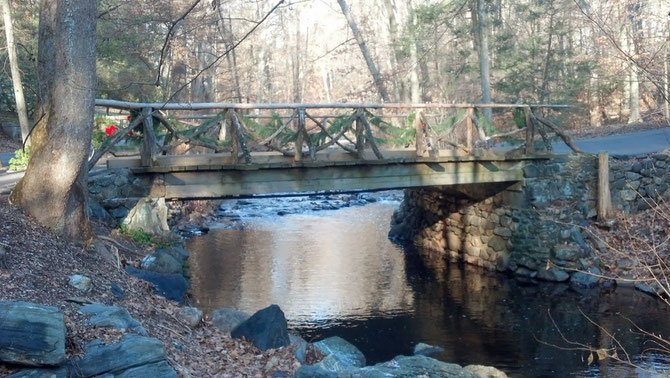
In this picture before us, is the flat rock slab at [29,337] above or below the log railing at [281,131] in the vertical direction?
below

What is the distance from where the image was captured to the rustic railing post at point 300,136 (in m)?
11.9

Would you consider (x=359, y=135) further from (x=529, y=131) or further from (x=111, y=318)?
(x=111, y=318)

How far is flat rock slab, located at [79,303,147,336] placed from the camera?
20.8 feet

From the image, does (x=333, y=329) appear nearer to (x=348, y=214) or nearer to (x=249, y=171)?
(x=249, y=171)

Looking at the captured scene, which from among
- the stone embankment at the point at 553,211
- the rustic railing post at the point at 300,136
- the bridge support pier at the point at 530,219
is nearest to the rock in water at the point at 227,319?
the rustic railing post at the point at 300,136

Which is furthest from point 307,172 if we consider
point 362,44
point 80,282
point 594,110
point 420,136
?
point 594,110

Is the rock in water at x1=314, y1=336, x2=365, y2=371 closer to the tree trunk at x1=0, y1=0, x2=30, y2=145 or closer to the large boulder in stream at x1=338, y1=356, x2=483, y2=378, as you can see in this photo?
the large boulder in stream at x1=338, y1=356, x2=483, y2=378

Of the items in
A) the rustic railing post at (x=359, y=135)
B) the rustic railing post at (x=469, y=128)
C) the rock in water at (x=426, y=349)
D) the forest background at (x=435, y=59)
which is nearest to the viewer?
the rock in water at (x=426, y=349)

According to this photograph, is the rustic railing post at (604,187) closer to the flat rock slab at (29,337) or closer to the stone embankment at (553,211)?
the stone embankment at (553,211)

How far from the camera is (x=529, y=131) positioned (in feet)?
51.0

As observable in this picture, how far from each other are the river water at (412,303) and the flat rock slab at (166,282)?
2.45 metres

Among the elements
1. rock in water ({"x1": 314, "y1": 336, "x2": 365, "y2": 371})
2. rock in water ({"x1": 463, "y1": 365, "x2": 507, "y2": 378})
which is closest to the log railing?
rock in water ({"x1": 314, "y1": 336, "x2": 365, "y2": 371})

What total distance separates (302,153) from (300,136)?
1.71ft

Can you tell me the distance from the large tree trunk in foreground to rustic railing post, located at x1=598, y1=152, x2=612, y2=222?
1127 centimetres
